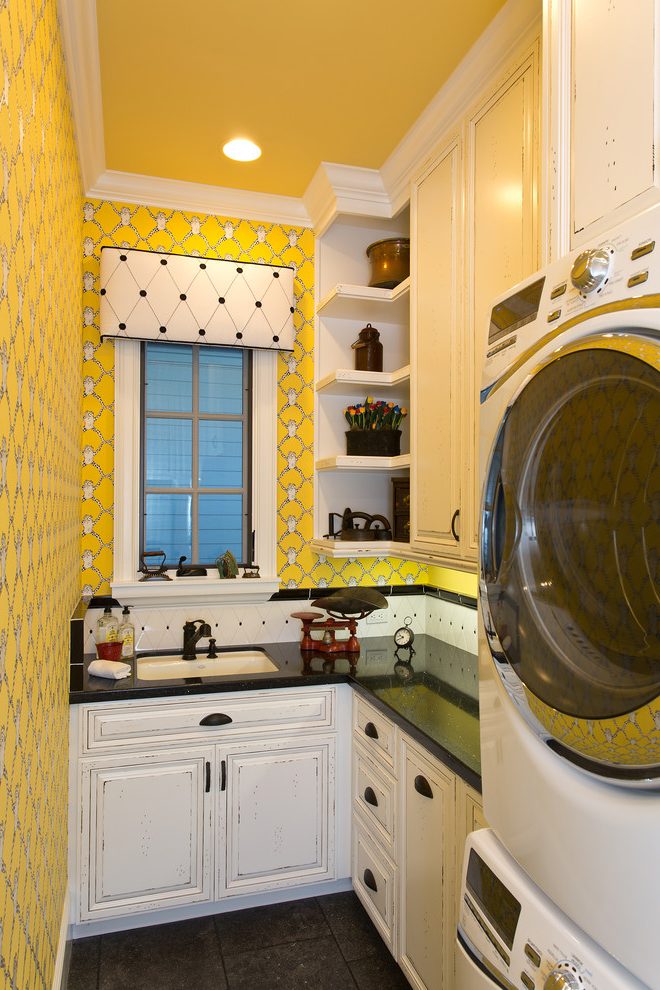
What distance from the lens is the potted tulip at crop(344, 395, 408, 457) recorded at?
2783 mm

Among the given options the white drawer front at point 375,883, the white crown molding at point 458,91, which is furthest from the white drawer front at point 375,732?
the white crown molding at point 458,91

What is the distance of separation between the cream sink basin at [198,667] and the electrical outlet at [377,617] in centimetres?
53

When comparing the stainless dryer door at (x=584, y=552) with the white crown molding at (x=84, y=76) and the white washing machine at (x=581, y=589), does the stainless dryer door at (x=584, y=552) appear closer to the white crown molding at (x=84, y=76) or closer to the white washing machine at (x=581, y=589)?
the white washing machine at (x=581, y=589)

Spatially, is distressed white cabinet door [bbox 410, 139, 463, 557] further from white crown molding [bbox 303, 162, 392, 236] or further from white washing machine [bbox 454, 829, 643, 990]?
white washing machine [bbox 454, 829, 643, 990]

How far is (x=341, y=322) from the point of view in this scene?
9.96 feet

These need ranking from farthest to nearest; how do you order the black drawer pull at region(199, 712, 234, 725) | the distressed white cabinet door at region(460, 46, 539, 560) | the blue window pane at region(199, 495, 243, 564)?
1. the blue window pane at region(199, 495, 243, 564)
2. the black drawer pull at region(199, 712, 234, 725)
3. the distressed white cabinet door at region(460, 46, 539, 560)

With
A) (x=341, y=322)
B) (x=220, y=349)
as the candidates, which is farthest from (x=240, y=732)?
(x=341, y=322)

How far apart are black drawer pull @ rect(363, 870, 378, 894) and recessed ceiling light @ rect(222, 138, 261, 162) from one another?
103 inches

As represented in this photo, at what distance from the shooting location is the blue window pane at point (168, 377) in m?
2.87

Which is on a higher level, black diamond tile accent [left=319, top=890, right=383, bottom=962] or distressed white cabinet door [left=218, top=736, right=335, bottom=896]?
distressed white cabinet door [left=218, top=736, right=335, bottom=896]

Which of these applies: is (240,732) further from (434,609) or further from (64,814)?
(434,609)

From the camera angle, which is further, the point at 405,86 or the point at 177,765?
the point at 177,765

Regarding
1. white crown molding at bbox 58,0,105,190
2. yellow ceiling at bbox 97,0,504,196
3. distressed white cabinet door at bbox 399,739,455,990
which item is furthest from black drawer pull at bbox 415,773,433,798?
white crown molding at bbox 58,0,105,190

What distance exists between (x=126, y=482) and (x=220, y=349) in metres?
0.72
